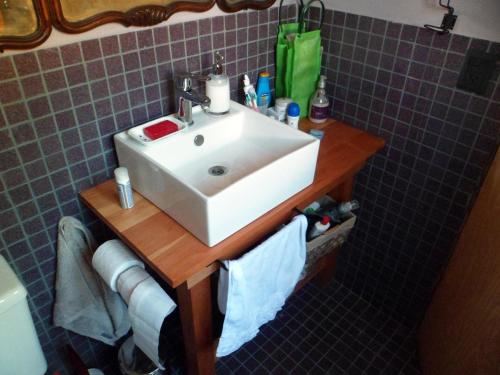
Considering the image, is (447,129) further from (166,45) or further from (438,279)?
(166,45)

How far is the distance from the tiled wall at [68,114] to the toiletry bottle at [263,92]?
157 mm

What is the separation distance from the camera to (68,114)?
1.12m

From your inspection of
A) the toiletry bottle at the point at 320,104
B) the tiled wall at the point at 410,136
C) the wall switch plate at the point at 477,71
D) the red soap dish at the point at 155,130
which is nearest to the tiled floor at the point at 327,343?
the tiled wall at the point at 410,136

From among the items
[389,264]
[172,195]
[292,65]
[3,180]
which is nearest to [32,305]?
[3,180]

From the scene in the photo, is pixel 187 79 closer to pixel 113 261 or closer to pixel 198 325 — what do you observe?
pixel 113 261

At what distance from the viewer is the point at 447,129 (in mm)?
1369

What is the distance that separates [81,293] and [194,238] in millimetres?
540

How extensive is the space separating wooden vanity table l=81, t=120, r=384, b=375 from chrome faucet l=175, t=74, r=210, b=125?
296 millimetres

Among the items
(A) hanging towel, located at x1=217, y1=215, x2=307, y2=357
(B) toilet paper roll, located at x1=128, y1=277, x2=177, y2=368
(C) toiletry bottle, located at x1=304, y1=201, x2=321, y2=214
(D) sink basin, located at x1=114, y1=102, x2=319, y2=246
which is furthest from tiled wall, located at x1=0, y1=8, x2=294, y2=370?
(C) toiletry bottle, located at x1=304, y1=201, x2=321, y2=214

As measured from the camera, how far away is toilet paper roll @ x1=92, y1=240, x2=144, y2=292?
115 centimetres

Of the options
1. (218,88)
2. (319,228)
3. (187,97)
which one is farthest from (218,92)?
(319,228)

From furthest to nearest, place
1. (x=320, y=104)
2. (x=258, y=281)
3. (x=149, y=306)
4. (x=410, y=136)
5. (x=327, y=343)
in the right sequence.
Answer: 1. (x=327, y=343)
2. (x=320, y=104)
3. (x=410, y=136)
4. (x=258, y=281)
5. (x=149, y=306)

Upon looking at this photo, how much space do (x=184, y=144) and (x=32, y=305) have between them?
2.34 ft

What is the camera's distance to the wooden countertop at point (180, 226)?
104 cm
